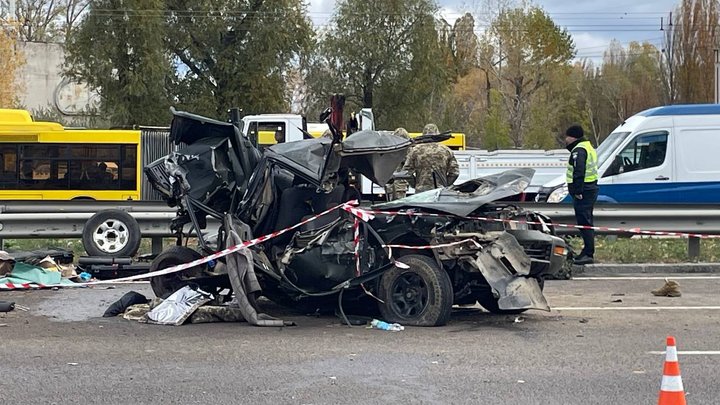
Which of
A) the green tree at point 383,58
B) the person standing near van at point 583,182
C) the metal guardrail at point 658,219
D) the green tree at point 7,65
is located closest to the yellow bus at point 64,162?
the metal guardrail at point 658,219

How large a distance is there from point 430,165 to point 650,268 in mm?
3379

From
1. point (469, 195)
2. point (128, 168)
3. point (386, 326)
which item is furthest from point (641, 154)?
point (128, 168)

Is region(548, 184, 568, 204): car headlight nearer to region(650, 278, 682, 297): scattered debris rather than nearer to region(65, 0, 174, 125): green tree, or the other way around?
region(650, 278, 682, 297): scattered debris

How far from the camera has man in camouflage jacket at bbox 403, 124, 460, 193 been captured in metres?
11.4

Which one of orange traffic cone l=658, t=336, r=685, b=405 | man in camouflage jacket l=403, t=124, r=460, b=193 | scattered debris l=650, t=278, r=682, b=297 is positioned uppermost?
man in camouflage jacket l=403, t=124, r=460, b=193

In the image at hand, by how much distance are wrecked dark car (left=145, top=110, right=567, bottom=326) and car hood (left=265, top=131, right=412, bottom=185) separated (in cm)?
1

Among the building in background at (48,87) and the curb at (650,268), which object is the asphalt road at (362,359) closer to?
the curb at (650,268)

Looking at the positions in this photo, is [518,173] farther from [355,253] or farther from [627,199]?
[627,199]

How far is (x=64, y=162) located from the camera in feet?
76.6

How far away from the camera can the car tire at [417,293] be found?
26.2ft

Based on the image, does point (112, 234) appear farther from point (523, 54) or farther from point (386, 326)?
point (523, 54)

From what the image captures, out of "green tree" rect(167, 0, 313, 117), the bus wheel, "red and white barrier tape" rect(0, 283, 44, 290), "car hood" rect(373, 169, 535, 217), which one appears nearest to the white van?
the bus wheel

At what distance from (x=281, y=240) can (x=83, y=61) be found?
28317mm

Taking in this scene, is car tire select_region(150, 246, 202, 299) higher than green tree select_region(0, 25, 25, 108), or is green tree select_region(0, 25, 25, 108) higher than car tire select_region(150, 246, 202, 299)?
green tree select_region(0, 25, 25, 108)
